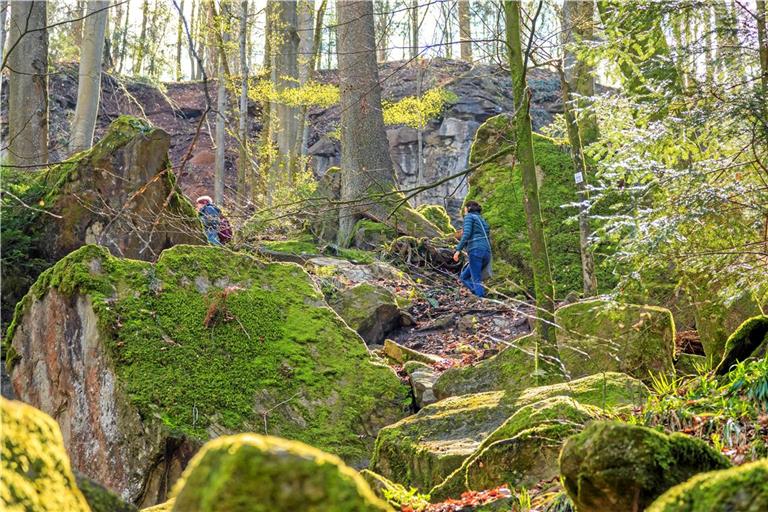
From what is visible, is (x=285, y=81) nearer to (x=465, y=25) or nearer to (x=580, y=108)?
(x=465, y=25)

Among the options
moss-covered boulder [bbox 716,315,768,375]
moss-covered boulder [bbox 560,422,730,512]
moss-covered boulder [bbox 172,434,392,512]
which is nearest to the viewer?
moss-covered boulder [bbox 172,434,392,512]

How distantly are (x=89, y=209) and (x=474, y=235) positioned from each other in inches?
216

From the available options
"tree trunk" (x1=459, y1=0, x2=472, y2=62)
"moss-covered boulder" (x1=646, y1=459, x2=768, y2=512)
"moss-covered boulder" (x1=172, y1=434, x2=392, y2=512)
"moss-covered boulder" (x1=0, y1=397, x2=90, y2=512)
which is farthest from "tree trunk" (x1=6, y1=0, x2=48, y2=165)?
"moss-covered boulder" (x1=646, y1=459, x2=768, y2=512)

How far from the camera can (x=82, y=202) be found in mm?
9203

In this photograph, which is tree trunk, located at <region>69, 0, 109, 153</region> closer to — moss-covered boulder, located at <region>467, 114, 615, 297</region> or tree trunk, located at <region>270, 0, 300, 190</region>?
tree trunk, located at <region>270, 0, 300, 190</region>

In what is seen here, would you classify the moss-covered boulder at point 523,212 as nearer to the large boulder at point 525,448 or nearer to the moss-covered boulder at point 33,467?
the large boulder at point 525,448

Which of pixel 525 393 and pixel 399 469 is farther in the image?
pixel 525 393

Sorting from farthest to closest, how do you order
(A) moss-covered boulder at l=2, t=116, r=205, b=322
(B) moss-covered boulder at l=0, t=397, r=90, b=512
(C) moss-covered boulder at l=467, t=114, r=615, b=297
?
1. (C) moss-covered boulder at l=467, t=114, r=615, b=297
2. (A) moss-covered boulder at l=2, t=116, r=205, b=322
3. (B) moss-covered boulder at l=0, t=397, r=90, b=512

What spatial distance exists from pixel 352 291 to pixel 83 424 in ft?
15.8

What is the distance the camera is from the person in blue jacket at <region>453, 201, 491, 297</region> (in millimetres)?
11750

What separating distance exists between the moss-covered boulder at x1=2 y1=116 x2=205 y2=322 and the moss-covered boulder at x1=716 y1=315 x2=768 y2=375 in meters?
5.99

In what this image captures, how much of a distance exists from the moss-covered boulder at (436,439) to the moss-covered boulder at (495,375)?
85 centimetres

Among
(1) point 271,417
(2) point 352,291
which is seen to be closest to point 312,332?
(1) point 271,417

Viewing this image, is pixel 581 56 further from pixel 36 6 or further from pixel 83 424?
pixel 36 6
